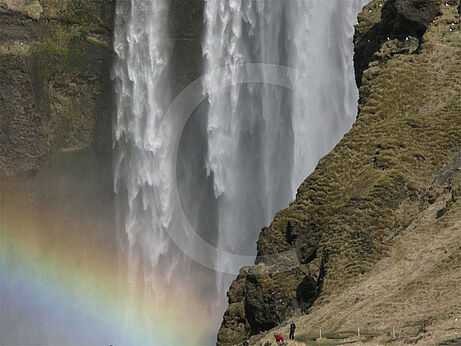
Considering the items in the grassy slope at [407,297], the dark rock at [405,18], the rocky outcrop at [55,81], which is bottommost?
the grassy slope at [407,297]

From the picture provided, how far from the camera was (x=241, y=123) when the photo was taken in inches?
2400

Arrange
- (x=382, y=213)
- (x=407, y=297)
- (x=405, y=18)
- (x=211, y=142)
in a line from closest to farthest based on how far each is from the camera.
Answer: (x=407, y=297)
(x=382, y=213)
(x=405, y=18)
(x=211, y=142)

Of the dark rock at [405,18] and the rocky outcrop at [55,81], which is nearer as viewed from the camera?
the dark rock at [405,18]

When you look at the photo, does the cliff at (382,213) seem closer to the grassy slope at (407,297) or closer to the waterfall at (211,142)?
the grassy slope at (407,297)

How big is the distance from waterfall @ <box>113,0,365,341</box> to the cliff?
26106 millimetres

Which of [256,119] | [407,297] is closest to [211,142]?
[256,119]

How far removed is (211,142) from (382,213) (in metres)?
34.8

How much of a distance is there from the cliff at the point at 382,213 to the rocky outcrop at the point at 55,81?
32.8 m

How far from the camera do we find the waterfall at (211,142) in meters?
59.5

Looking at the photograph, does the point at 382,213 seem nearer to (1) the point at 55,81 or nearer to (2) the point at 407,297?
(2) the point at 407,297

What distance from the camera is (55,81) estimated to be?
62.8 m

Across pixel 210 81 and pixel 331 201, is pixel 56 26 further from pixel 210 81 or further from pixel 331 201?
pixel 331 201

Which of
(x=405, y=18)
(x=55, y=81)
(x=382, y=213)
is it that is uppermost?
→ (x=55, y=81)

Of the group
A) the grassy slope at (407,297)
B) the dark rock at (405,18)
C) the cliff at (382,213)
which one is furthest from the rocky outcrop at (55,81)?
the grassy slope at (407,297)
